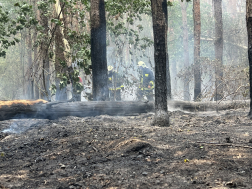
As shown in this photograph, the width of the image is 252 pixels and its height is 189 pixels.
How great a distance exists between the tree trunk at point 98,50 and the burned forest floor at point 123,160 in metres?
3.07

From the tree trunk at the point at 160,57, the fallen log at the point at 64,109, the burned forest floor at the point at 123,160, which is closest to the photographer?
the burned forest floor at the point at 123,160

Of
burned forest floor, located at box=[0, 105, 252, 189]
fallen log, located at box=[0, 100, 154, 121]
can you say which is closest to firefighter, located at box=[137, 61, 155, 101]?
fallen log, located at box=[0, 100, 154, 121]

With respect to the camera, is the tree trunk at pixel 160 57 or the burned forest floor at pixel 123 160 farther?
the tree trunk at pixel 160 57

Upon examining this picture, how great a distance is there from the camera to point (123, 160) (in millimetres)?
3900

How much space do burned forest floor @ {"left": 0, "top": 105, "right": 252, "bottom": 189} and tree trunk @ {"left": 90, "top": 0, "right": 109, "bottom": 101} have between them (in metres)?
3.07

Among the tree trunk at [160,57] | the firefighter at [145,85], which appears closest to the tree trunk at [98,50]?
the tree trunk at [160,57]

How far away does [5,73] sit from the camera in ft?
83.9

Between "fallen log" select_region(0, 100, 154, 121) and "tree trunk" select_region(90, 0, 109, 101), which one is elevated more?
"tree trunk" select_region(90, 0, 109, 101)

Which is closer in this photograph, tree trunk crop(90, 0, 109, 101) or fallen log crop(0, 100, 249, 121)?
fallen log crop(0, 100, 249, 121)

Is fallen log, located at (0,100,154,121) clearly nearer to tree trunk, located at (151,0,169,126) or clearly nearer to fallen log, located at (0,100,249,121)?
fallen log, located at (0,100,249,121)

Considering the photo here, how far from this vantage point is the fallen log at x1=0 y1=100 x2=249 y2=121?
26.8ft

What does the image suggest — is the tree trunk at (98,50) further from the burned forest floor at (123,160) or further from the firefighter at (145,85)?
the firefighter at (145,85)

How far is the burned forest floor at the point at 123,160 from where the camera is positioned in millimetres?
3047

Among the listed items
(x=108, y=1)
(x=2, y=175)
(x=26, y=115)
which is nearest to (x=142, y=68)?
(x=108, y=1)
